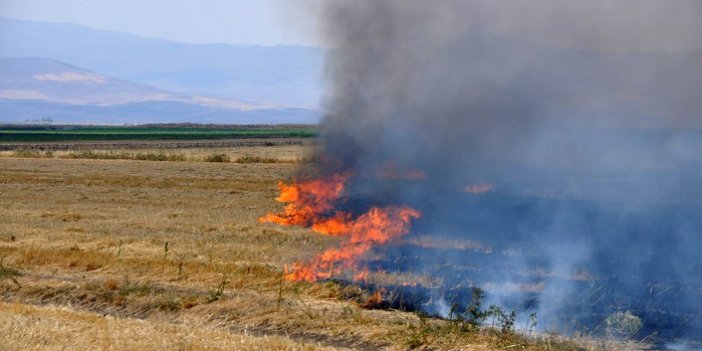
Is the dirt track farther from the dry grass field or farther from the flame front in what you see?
the flame front

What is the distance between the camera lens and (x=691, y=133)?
24.6 metres

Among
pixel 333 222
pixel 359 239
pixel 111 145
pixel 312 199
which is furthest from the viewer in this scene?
pixel 111 145

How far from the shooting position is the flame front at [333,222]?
63.8 ft

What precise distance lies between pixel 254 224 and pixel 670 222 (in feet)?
39.3

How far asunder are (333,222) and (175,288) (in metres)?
6.14

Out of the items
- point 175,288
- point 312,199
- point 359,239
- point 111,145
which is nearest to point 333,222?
point 312,199

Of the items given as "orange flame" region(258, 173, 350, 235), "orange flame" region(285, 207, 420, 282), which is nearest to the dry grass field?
"orange flame" region(258, 173, 350, 235)

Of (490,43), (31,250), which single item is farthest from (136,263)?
(490,43)

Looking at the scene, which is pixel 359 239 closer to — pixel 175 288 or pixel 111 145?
pixel 175 288

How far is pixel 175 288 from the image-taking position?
1817 centimetres

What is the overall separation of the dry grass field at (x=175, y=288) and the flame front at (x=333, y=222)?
0.44m

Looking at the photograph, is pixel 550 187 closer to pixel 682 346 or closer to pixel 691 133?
pixel 691 133

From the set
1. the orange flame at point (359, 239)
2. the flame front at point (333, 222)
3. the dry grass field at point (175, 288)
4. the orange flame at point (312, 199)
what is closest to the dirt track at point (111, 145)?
the dry grass field at point (175, 288)

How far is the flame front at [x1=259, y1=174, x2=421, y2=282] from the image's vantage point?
19438 millimetres
